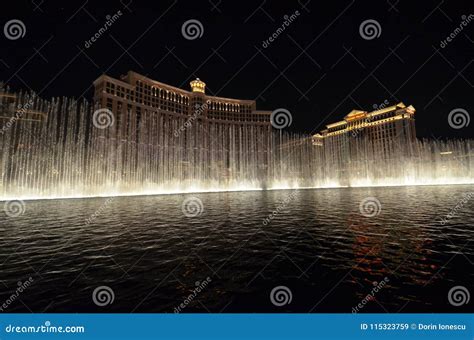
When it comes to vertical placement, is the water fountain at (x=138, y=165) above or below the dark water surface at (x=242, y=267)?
above

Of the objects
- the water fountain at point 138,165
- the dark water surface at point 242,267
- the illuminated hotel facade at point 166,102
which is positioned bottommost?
the dark water surface at point 242,267

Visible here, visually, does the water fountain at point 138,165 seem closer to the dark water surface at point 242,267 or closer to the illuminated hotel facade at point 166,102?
→ the illuminated hotel facade at point 166,102

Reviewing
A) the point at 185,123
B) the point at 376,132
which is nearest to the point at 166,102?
the point at 185,123

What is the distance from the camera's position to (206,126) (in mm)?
101125

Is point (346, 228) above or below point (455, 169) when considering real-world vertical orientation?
below

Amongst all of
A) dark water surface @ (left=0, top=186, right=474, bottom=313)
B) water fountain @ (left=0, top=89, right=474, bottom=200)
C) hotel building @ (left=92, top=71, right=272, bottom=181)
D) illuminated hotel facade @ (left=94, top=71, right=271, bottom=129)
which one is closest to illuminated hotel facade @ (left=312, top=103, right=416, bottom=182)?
water fountain @ (left=0, top=89, right=474, bottom=200)

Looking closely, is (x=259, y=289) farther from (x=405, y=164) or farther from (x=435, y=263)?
(x=405, y=164)

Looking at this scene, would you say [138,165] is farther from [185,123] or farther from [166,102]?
[166,102]

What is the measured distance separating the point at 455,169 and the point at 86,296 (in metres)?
76.4

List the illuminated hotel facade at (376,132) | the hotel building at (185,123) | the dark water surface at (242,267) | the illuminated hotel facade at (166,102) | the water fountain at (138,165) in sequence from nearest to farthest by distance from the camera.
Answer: the dark water surface at (242,267) → the water fountain at (138,165) → the hotel building at (185,123) → the illuminated hotel facade at (166,102) → the illuminated hotel facade at (376,132)

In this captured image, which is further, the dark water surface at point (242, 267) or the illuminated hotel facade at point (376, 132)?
the illuminated hotel facade at point (376, 132)

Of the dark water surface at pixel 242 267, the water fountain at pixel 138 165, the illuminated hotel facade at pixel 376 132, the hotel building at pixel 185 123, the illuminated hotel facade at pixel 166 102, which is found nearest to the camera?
the dark water surface at pixel 242 267

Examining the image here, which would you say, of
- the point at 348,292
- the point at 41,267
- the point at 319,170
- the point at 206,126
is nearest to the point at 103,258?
the point at 41,267

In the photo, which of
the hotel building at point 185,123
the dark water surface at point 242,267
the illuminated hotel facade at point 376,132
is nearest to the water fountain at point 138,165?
the hotel building at point 185,123
